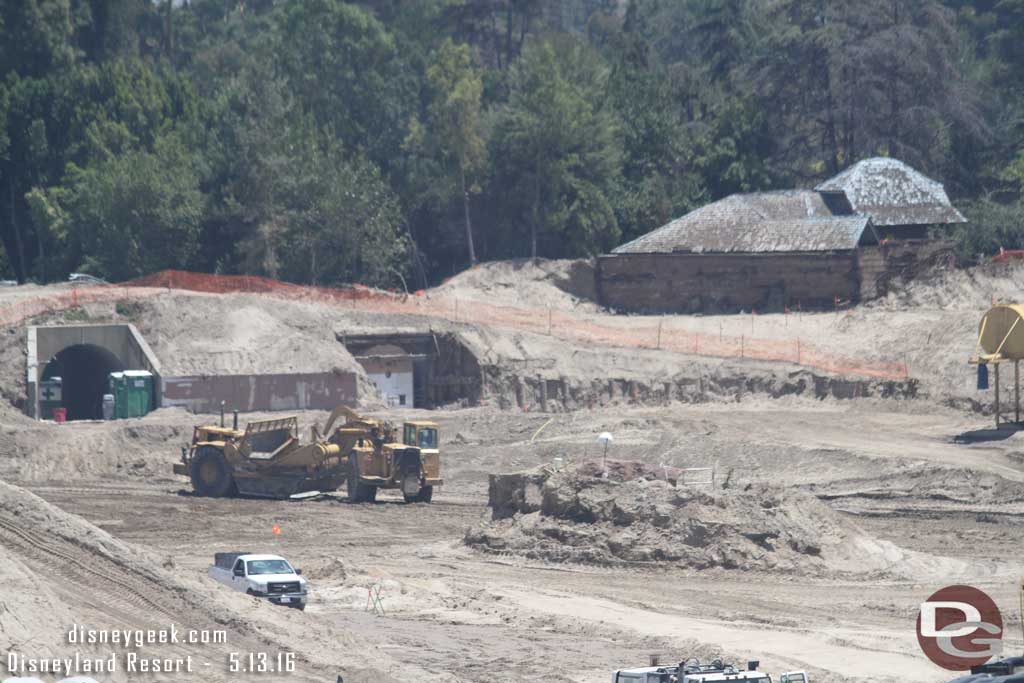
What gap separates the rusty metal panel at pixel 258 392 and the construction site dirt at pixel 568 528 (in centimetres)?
123

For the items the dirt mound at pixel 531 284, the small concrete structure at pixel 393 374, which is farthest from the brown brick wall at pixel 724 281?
the small concrete structure at pixel 393 374

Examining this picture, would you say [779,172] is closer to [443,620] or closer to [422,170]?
[422,170]

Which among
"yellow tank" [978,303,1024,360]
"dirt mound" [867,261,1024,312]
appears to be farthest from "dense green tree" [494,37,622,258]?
"yellow tank" [978,303,1024,360]

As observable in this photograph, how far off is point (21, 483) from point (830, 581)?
A: 20678mm

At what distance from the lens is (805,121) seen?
226 ft

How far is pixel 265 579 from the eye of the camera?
82.8 feet

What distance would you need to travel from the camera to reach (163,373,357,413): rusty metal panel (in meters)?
47.5

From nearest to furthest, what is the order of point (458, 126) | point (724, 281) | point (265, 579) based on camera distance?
1. point (265, 579)
2. point (724, 281)
3. point (458, 126)


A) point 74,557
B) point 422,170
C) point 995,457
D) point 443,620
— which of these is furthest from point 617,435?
point 422,170

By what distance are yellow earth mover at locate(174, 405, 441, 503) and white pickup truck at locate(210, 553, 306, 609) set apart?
1117 centimetres

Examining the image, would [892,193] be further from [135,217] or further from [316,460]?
[316,460]

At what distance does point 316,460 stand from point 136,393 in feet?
35.6

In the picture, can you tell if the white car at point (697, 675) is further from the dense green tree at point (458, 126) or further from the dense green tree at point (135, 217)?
the dense green tree at point (458, 126)

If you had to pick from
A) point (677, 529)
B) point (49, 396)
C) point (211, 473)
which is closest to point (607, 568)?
point (677, 529)
